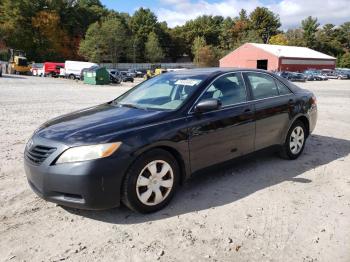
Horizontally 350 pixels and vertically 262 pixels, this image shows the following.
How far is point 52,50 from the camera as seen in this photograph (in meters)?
74.8

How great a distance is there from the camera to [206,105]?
14.5 ft

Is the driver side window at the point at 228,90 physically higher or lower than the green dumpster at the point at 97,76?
lower

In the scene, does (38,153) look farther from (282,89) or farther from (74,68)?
(74,68)

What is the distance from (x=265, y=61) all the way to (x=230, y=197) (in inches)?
2476

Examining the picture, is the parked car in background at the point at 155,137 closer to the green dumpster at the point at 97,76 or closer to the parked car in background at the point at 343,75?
the green dumpster at the point at 97,76

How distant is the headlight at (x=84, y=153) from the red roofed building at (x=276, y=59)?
58526mm

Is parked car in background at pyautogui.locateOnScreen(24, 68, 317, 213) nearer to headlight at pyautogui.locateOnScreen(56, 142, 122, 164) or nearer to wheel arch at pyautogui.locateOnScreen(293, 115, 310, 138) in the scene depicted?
headlight at pyautogui.locateOnScreen(56, 142, 122, 164)

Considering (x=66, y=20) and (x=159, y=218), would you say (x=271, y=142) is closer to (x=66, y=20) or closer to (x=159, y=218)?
(x=159, y=218)

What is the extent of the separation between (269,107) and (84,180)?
3.12m

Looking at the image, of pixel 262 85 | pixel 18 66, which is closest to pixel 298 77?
pixel 18 66

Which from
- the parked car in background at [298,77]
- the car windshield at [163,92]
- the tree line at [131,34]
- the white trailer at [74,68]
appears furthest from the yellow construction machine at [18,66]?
the car windshield at [163,92]

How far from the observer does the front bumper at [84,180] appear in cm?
362

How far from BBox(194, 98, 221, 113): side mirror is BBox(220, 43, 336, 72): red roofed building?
57.4 m

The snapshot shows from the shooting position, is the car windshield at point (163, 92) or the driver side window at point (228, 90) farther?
the driver side window at point (228, 90)
